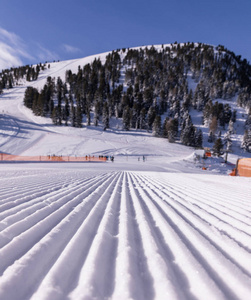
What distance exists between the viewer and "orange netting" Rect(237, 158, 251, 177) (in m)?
16.3

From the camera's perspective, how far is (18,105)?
251ft

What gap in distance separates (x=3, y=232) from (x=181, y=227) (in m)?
2.68

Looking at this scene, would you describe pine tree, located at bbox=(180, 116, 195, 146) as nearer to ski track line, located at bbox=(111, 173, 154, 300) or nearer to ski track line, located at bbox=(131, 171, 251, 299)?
ski track line, located at bbox=(131, 171, 251, 299)

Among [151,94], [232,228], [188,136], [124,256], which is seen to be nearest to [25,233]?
[124,256]

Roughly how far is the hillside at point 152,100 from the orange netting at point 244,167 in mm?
32480

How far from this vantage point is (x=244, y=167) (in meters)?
17.0

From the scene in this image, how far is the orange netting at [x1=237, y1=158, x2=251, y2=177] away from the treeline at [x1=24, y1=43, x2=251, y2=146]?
3778 cm

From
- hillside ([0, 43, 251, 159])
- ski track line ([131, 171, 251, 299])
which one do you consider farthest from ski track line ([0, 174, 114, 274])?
hillside ([0, 43, 251, 159])

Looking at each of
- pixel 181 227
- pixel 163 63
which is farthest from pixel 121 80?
pixel 181 227

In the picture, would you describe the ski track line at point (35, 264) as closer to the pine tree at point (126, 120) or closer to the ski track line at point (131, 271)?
the ski track line at point (131, 271)

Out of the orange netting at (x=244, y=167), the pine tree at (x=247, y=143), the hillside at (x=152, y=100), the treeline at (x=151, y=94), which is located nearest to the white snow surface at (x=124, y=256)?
the orange netting at (x=244, y=167)

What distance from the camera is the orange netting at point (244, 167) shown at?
16328 mm

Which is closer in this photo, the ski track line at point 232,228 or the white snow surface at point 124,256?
the white snow surface at point 124,256

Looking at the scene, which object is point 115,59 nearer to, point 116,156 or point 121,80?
point 121,80
